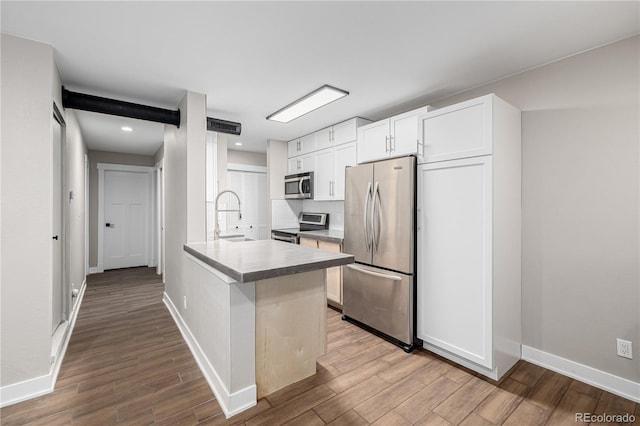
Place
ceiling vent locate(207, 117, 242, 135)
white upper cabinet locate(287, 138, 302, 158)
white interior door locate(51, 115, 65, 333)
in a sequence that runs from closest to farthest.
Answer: white interior door locate(51, 115, 65, 333) → ceiling vent locate(207, 117, 242, 135) → white upper cabinet locate(287, 138, 302, 158)

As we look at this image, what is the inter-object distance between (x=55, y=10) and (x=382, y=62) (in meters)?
2.18

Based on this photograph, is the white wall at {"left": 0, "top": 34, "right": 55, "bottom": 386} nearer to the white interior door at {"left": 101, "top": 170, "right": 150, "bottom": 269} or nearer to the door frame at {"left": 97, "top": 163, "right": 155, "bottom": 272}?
the door frame at {"left": 97, "top": 163, "right": 155, "bottom": 272}

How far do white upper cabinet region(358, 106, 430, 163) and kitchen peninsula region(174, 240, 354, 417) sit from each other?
57.2 inches

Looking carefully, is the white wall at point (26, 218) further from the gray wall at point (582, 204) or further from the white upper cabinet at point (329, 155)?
the gray wall at point (582, 204)

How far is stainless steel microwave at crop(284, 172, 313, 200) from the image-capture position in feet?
14.7

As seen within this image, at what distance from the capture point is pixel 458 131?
240 centimetres

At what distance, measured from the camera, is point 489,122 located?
2.20m

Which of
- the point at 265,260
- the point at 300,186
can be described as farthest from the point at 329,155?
the point at 265,260

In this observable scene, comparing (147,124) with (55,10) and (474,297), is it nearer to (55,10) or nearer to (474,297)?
(55,10)

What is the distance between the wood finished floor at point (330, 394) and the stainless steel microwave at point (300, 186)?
7.64 ft

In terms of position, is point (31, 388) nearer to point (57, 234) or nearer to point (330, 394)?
point (57, 234)

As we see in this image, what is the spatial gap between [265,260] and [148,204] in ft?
18.3

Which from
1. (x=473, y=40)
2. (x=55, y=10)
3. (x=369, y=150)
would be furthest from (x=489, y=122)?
(x=55, y=10)

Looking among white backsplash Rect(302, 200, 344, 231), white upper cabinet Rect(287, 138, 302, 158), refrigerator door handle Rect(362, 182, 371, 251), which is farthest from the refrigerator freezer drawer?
white upper cabinet Rect(287, 138, 302, 158)
